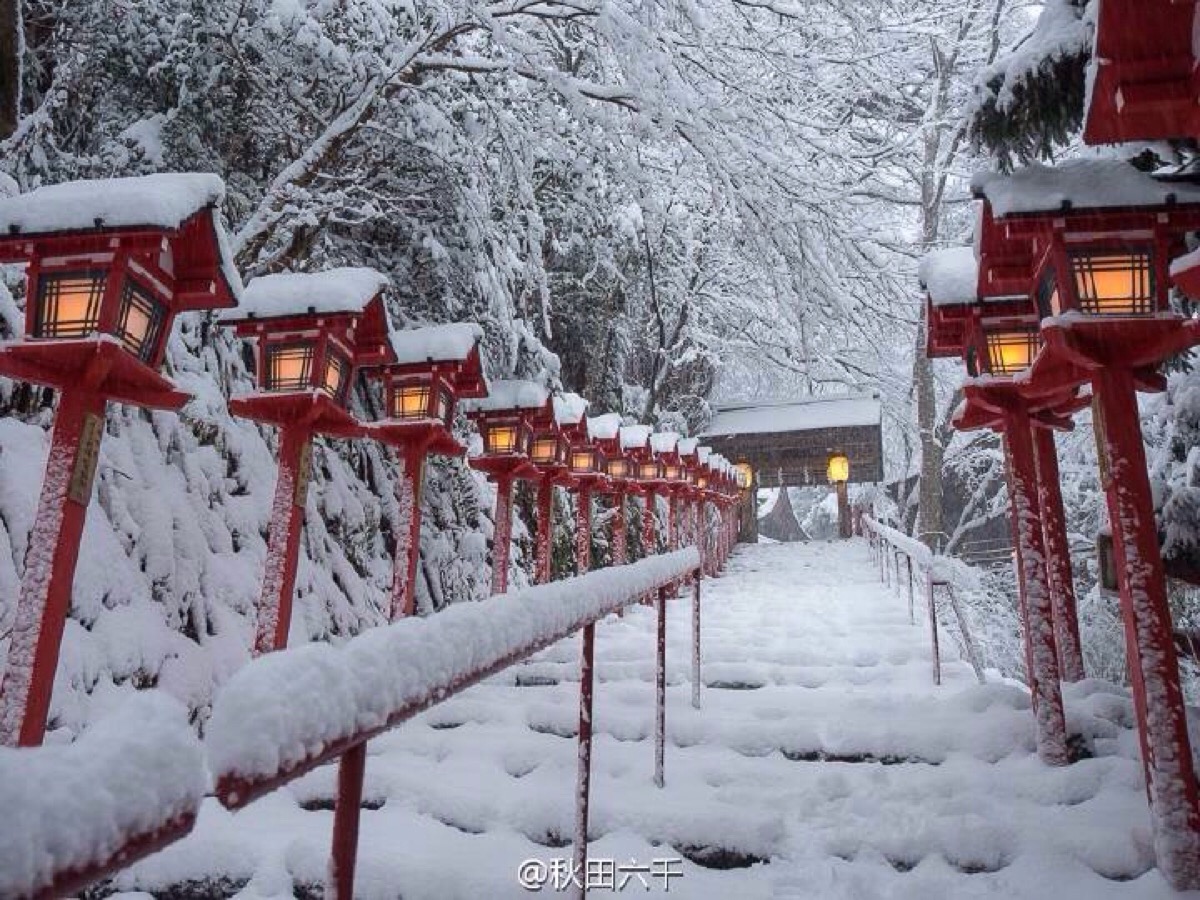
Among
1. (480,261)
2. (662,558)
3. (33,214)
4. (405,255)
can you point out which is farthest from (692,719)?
(405,255)

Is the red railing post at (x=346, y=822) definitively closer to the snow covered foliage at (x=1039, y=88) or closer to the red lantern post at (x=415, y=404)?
the snow covered foliage at (x=1039, y=88)

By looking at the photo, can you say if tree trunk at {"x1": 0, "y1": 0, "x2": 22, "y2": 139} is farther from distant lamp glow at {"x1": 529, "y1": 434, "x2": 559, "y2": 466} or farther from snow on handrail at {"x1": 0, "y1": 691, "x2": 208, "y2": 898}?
snow on handrail at {"x1": 0, "y1": 691, "x2": 208, "y2": 898}

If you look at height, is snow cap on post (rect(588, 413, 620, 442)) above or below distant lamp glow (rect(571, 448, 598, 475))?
above

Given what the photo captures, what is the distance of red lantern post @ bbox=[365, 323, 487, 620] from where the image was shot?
5.49 m

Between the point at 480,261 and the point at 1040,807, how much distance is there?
21.0 ft

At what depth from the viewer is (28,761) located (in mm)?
633

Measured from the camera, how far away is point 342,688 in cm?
109

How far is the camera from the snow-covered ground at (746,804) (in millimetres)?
2885

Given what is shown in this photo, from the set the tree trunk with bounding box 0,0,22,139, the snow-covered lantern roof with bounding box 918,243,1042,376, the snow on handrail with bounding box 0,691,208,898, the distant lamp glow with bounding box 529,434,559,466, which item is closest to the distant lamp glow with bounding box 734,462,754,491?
the distant lamp glow with bounding box 529,434,559,466

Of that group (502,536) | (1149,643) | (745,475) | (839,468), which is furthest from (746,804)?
(839,468)

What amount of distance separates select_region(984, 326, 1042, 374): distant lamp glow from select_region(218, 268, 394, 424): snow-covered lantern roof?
3.64m

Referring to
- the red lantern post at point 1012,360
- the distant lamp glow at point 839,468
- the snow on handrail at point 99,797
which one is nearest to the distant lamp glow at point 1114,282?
the red lantern post at point 1012,360

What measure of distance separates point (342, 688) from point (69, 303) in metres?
2.71

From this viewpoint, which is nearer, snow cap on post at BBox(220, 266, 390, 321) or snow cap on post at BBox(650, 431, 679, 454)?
snow cap on post at BBox(220, 266, 390, 321)
